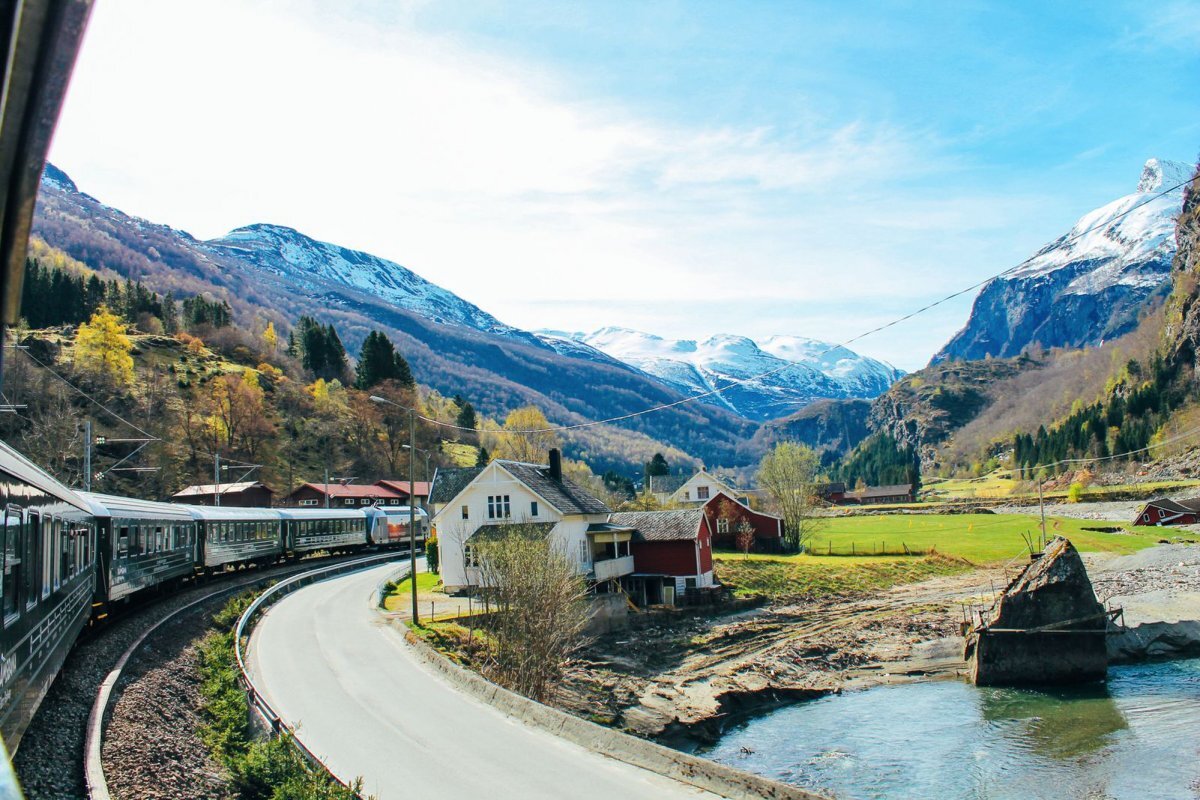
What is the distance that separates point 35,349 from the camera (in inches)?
3713

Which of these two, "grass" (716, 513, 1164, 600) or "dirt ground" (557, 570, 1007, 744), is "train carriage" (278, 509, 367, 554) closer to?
"dirt ground" (557, 570, 1007, 744)

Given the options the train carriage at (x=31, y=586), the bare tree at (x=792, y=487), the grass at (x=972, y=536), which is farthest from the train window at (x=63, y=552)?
the bare tree at (x=792, y=487)

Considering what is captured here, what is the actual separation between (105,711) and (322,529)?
47508mm

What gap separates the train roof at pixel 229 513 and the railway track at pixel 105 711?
11.4 metres

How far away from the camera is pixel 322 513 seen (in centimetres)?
6309

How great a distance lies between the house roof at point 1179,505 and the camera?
319 ft

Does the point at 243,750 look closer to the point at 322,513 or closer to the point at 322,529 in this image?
the point at 322,529

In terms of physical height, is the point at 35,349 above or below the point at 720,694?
above

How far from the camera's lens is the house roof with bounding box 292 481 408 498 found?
3627 inches

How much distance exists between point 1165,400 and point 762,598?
132164 mm

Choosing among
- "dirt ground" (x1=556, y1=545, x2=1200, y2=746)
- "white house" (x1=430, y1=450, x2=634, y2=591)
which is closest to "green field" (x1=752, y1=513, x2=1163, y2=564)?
"dirt ground" (x1=556, y1=545, x2=1200, y2=746)

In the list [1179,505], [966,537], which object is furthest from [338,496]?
[1179,505]

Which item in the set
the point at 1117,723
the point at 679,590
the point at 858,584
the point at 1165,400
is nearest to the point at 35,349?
the point at 679,590

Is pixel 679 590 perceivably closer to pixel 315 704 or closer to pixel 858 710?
pixel 858 710
